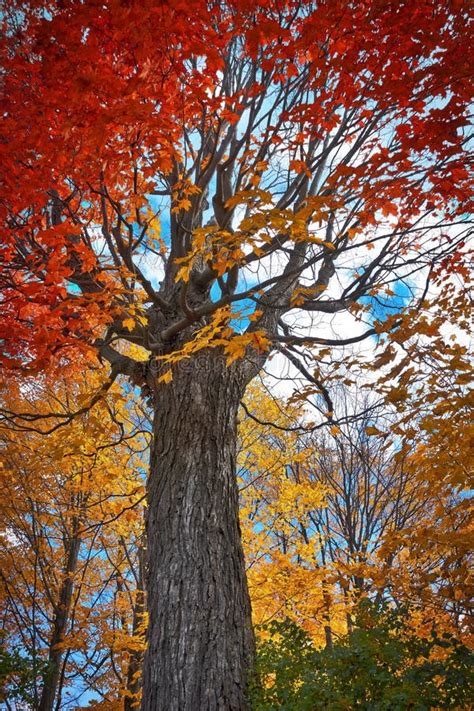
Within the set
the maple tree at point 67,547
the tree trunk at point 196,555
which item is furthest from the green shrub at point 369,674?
the maple tree at point 67,547

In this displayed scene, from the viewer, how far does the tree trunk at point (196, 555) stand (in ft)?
10.1

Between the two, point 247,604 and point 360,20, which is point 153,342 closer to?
point 247,604

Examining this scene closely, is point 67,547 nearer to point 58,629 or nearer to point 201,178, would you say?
point 58,629

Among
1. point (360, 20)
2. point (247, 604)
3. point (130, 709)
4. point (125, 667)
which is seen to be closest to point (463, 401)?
point (247, 604)

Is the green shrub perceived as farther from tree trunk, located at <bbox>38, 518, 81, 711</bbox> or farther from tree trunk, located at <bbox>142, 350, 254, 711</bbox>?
tree trunk, located at <bbox>38, 518, 81, 711</bbox>

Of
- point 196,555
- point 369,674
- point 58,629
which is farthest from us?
point 58,629

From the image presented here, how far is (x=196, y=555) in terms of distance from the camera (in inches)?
136

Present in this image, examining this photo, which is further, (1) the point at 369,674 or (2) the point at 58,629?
(2) the point at 58,629

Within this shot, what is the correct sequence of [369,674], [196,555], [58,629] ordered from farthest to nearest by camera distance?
[58,629]
[196,555]
[369,674]

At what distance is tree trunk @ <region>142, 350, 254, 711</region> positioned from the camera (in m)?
3.08

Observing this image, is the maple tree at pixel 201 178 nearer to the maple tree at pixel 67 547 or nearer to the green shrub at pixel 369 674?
the green shrub at pixel 369 674

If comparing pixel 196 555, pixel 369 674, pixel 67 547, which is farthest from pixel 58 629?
pixel 369 674

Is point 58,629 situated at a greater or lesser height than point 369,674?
greater

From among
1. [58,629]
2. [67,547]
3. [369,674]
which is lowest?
[369,674]
